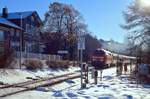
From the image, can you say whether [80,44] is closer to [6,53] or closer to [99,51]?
[6,53]

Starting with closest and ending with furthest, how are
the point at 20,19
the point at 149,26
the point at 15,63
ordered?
the point at 15,63 → the point at 149,26 → the point at 20,19

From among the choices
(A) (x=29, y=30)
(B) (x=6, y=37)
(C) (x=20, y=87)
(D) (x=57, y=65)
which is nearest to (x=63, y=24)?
(A) (x=29, y=30)

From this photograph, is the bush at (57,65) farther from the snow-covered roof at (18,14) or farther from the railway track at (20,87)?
the snow-covered roof at (18,14)

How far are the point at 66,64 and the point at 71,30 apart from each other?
29.9 m

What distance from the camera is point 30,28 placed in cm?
7006

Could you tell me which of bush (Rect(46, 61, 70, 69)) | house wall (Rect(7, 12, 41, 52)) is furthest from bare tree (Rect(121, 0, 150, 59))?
house wall (Rect(7, 12, 41, 52))

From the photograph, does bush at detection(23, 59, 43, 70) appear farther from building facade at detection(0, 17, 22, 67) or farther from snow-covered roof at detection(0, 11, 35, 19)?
snow-covered roof at detection(0, 11, 35, 19)

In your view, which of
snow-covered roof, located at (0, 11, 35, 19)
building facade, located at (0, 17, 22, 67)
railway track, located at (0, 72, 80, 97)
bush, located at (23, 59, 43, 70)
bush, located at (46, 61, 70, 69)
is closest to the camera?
railway track, located at (0, 72, 80, 97)

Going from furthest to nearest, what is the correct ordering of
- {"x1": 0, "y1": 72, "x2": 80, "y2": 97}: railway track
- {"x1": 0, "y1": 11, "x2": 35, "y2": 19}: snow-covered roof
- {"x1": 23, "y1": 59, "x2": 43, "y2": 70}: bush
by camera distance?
{"x1": 0, "y1": 11, "x2": 35, "y2": 19}: snow-covered roof → {"x1": 23, "y1": 59, "x2": 43, "y2": 70}: bush → {"x1": 0, "y1": 72, "x2": 80, "y2": 97}: railway track

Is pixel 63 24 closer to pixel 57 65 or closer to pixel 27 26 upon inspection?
pixel 27 26

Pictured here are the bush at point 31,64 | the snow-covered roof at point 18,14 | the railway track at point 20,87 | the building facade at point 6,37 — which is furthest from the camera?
the snow-covered roof at point 18,14

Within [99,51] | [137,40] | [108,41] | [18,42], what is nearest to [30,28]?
[18,42]

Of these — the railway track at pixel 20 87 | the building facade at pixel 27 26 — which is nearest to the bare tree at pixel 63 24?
the building facade at pixel 27 26

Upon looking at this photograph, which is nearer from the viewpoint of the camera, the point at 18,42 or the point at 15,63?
the point at 15,63
